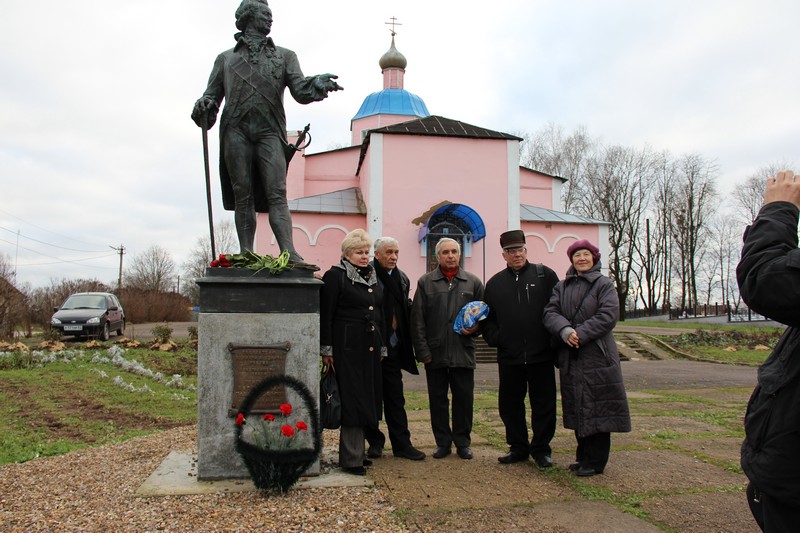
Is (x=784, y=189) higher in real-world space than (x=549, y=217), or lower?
lower

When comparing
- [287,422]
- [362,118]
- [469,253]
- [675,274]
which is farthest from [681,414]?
[675,274]

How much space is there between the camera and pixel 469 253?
2103cm

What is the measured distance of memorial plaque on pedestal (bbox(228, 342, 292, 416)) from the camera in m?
4.23

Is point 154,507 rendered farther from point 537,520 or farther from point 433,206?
point 433,206

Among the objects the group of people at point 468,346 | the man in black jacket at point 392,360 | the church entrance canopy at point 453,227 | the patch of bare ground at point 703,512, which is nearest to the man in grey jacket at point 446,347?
the group of people at point 468,346

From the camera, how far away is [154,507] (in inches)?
144

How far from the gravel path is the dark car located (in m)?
13.8

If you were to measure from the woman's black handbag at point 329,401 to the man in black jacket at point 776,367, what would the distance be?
9.29 ft

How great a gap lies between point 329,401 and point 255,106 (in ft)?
7.67

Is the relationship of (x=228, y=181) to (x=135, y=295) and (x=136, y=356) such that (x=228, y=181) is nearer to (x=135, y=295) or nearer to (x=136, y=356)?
(x=136, y=356)

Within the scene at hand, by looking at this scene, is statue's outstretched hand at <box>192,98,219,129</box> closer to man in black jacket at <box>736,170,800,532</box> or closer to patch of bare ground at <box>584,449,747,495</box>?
patch of bare ground at <box>584,449,747,495</box>

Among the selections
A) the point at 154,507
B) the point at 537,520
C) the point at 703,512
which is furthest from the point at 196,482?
the point at 703,512

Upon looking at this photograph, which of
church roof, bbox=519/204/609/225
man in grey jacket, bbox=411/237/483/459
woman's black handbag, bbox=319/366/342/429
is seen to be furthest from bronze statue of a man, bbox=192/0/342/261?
church roof, bbox=519/204/609/225

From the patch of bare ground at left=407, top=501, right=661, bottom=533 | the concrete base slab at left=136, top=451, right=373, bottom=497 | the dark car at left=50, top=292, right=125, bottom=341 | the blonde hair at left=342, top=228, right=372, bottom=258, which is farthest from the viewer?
the dark car at left=50, top=292, right=125, bottom=341
